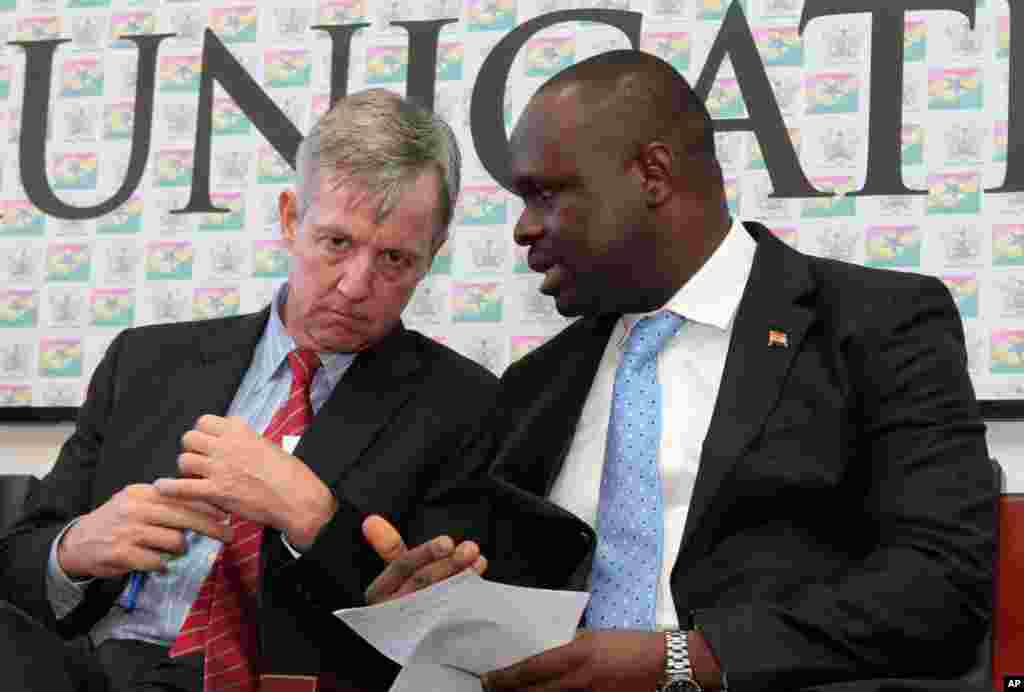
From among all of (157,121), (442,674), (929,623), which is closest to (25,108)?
(157,121)

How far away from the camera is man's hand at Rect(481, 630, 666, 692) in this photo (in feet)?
6.34

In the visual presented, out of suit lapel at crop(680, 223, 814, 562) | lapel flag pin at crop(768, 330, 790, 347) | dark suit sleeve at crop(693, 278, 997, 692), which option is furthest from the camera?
lapel flag pin at crop(768, 330, 790, 347)

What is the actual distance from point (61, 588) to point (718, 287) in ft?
4.06

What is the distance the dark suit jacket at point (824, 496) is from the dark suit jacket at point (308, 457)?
0.16m

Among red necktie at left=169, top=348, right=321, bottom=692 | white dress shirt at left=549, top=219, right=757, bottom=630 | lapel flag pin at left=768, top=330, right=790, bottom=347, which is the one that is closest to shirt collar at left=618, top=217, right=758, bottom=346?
white dress shirt at left=549, top=219, right=757, bottom=630

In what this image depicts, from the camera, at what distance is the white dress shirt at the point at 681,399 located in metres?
2.25

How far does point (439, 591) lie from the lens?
1774 millimetres

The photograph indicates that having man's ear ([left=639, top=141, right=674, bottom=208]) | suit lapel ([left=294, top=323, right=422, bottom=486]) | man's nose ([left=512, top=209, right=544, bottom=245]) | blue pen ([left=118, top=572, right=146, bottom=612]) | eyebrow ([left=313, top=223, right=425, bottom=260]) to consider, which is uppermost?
man's ear ([left=639, top=141, right=674, bottom=208])

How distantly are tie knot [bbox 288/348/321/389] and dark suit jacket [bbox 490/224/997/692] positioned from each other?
1.35 feet

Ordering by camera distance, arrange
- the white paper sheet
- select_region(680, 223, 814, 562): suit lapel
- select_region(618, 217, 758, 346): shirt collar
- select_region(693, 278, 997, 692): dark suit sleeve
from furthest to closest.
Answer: select_region(618, 217, 758, 346): shirt collar < select_region(680, 223, 814, 562): suit lapel < select_region(693, 278, 997, 692): dark suit sleeve < the white paper sheet

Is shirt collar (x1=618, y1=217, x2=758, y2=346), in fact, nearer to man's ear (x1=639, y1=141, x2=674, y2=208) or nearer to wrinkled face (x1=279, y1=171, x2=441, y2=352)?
man's ear (x1=639, y1=141, x2=674, y2=208)

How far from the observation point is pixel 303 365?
259cm

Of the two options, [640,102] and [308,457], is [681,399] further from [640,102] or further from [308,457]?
[308,457]

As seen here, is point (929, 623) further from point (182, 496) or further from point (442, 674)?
point (182, 496)
